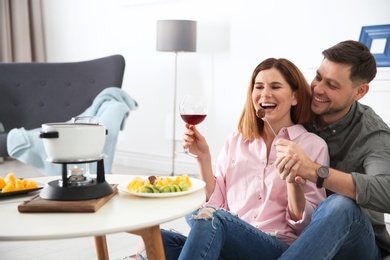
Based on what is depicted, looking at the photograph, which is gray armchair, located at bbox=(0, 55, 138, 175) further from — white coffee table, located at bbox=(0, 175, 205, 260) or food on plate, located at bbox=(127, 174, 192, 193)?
white coffee table, located at bbox=(0, 175, 205, 260)

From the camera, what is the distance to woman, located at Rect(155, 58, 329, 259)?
1563 mm

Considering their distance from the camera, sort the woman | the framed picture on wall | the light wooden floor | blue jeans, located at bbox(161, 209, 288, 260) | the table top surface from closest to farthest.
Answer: the table top surface → blue jeans, located at bbox(161, 209, 288, 260) → the woman → the light wooden floor → the framed picture on wall

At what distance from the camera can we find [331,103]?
174 centimetres

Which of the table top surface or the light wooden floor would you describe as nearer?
the table top surface

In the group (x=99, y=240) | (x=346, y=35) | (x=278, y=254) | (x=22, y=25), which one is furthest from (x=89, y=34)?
(x=278, y=254)

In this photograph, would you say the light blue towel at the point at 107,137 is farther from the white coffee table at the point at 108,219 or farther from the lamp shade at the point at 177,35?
the white coffee table at the point at 108,219

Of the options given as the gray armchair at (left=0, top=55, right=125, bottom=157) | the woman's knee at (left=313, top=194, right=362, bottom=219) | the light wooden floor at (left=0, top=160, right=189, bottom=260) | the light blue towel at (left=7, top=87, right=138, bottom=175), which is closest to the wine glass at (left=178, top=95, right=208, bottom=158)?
the woman's knee at (left=313, top=194, right=362, bottom=219)

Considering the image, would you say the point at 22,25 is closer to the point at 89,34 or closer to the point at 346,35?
the point at 89,34

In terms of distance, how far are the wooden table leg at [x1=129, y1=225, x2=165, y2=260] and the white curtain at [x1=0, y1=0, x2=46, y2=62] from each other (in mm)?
4550

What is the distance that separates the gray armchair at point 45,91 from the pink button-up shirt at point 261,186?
2.43m

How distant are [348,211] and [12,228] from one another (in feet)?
2.92

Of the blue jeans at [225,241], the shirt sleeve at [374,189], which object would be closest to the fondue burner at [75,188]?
the blue jeans at [225,241]

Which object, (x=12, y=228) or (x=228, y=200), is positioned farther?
(x=228, y=200)

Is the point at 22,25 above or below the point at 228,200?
above
